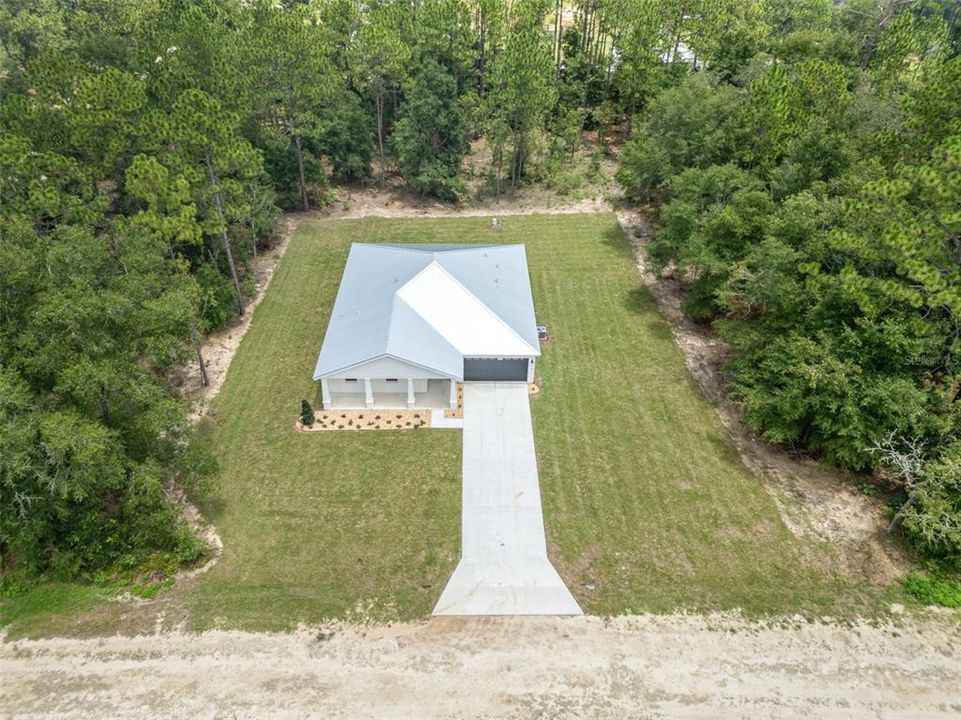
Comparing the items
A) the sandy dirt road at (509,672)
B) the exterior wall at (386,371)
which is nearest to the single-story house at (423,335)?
the exterior wall at (386,371)

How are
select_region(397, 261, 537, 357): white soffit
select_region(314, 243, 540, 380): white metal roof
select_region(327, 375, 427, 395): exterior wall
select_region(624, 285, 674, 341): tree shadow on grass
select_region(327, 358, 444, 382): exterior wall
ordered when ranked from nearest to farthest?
select_region(327, 358, 444, 382): exterior wall → select_region(314, 243, 540, 380): white metal roof → select_region(327, 375, 427, 395): exterior wall → select_region(397, 261, 537, 357): white soffit → select_region(624, 285, 674, 341): tree shadow on grass

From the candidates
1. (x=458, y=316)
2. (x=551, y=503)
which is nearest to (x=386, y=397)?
(x=458, y=316)

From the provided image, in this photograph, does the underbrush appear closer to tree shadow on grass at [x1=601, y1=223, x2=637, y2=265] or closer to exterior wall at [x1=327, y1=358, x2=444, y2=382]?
exterior wall at [x1=327, y1=358, x2=444, y2=382]

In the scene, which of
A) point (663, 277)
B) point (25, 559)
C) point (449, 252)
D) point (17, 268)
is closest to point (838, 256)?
point (663, 277)

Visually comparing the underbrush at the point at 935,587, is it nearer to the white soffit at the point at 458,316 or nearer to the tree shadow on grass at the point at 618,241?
the white soffit at the point at 458,316

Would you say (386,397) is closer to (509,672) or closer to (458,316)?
(458,316)

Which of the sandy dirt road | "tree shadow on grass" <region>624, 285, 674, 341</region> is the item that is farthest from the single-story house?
the sandy dirt road
